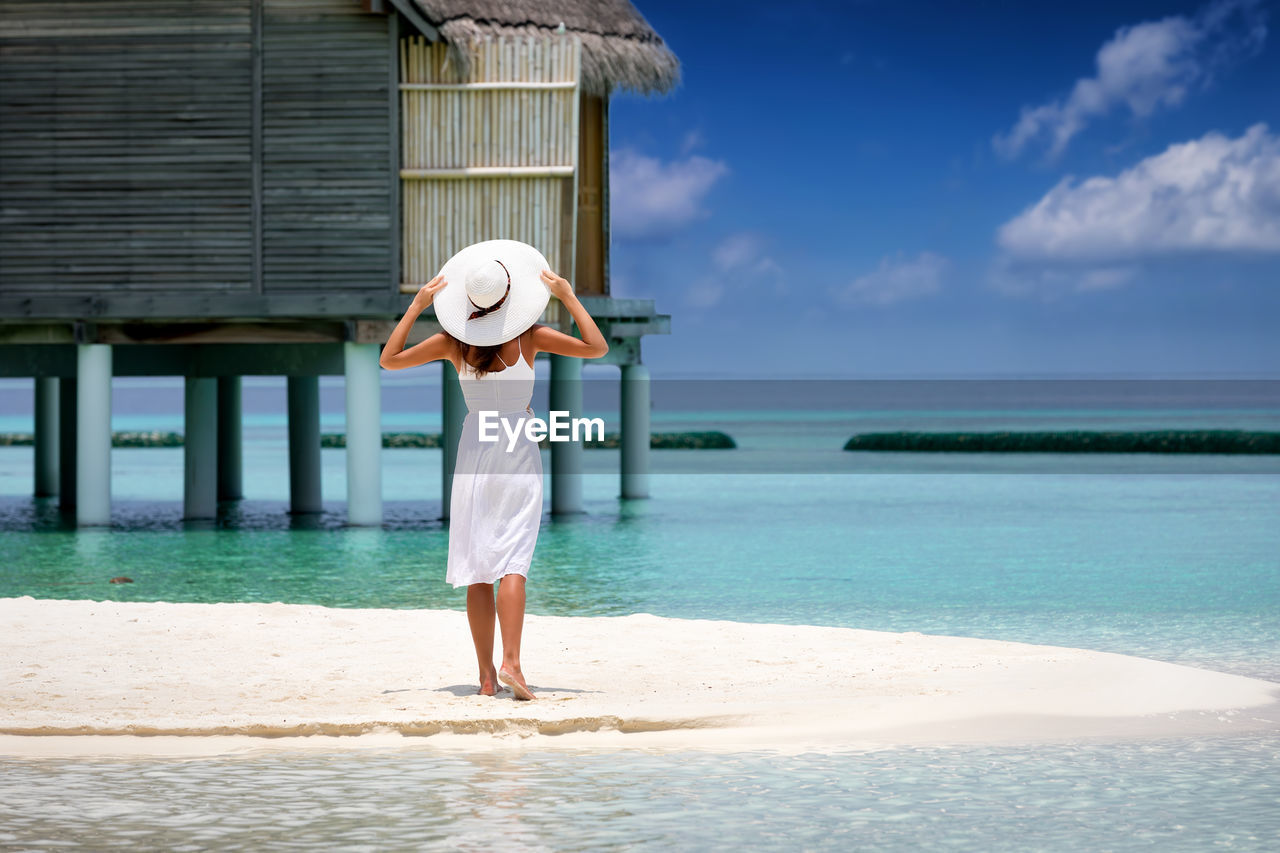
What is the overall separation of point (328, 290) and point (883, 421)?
78.4 meters

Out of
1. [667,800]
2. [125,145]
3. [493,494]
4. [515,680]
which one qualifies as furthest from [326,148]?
A: [667,800]

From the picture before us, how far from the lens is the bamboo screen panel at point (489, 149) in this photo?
1981cm

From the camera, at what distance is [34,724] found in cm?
727

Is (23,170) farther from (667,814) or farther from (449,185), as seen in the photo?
(667,814)

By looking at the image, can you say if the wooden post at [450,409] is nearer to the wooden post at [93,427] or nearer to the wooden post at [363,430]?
the wooden post at [363,430]

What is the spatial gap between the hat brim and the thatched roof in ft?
42.2

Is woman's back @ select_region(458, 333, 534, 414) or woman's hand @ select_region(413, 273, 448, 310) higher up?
woman's hand @ select_region(413, 273, 448, 310)

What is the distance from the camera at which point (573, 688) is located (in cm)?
830

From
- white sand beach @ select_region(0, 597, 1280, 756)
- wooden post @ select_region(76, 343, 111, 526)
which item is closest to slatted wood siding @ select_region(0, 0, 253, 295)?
wooden post @ select_region(76, 343, 111, 526)

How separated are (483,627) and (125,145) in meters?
14.4

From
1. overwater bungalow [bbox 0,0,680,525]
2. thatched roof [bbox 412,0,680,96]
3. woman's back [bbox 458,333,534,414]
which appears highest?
thatched roof [bbox 412,0,680,96]

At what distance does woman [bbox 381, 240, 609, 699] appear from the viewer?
744 cm

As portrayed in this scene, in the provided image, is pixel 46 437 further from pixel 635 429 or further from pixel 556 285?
pixel 556 285

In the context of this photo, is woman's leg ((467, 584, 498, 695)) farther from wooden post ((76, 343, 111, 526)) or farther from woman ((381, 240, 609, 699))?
wooden post ((76, 343, 111, 526))
